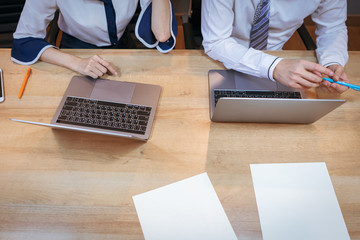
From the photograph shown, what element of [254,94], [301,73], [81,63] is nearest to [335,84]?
[301,73]

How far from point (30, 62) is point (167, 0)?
62cm

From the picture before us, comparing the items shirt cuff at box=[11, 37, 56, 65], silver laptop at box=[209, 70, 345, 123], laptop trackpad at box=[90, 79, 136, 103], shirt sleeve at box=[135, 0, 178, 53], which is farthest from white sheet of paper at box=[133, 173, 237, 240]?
shirt cuff at box=[11, 37, 56, 65]

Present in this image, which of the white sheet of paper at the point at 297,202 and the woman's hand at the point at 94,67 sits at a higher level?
the woman's hand at the point at 94,67

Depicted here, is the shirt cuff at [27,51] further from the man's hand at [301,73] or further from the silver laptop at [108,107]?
the man's hand at [301,73]

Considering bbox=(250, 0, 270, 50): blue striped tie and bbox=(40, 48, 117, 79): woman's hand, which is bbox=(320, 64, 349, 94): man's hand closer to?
bbox=(250, 0, 270, 50): blue striped tie

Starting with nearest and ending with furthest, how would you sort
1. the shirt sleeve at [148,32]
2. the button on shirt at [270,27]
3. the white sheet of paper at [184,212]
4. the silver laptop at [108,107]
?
the white sheet of paper at [184,212], the silver laptop at [108,107], the button on shirt at [270,27], the shirt sleeve at [148,32]

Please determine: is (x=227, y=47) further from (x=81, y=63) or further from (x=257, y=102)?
(x=81, y=63)

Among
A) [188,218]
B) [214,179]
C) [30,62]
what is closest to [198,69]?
[214,179]

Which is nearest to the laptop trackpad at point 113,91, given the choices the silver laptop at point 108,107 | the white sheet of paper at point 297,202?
the silver laptop at point 108,107

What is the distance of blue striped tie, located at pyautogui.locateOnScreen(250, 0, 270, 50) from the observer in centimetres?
100

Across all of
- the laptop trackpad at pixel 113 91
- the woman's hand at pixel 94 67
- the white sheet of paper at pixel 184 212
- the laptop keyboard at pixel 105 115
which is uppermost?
the woman's hand at pixel 94 67

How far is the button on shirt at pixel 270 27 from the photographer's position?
0.92 metres

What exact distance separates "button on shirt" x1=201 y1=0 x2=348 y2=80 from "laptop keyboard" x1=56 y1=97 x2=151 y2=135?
393mm

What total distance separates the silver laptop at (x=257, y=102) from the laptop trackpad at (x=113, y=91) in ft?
1.00
